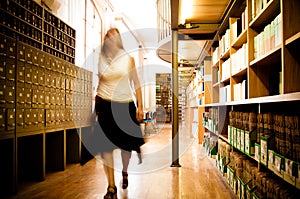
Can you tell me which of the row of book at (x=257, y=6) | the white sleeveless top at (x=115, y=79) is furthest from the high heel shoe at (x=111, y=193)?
the row of book at (x=257, y=6)

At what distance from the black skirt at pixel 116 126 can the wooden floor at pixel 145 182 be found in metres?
0.49

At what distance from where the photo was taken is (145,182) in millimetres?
2994

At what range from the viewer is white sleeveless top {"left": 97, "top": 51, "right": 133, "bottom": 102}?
2.43 m

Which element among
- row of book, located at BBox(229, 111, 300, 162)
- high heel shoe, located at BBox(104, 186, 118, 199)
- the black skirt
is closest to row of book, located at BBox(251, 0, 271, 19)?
row of book, located at BBox(229, 111, 300, 162)

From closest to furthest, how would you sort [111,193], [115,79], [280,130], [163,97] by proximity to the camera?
[280,130] < [111,193] < [115,79] < [163,97]

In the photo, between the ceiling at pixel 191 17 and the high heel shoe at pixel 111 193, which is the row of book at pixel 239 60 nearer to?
the ceiling at pixel 191 17

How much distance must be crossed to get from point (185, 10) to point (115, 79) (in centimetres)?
181

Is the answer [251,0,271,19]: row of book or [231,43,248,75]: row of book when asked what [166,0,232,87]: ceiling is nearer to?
[231,43,248,75]: row of book

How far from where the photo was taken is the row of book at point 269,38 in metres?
1.72

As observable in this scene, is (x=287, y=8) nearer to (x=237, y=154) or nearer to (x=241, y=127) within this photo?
(x=241, y=127)

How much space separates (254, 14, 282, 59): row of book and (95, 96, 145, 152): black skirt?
122cm

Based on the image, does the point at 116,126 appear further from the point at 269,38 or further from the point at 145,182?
the point at 269,38

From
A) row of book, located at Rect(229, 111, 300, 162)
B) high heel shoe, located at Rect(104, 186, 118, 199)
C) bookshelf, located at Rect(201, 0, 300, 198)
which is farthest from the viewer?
high heel shoe, located at Rect(104, 186, 118, 199)

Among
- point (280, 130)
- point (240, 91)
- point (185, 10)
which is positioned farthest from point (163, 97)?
point (280, 130)
